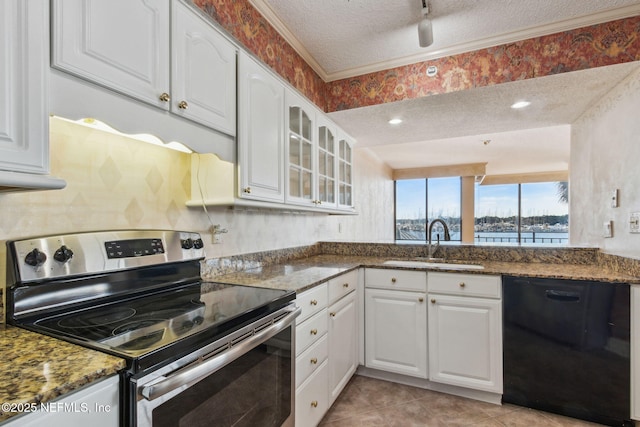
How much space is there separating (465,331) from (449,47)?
6.44 feet

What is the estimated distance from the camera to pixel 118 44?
3.33ft

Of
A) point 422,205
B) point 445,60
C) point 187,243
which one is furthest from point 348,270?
point 422,205

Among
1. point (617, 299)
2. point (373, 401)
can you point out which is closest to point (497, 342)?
point (617, 299)

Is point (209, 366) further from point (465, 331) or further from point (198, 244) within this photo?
point (465, 331)

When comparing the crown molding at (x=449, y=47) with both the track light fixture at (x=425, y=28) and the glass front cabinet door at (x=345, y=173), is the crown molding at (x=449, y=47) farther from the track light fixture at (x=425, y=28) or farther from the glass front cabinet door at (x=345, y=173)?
the glass front cabinet door at (x=345, y=173)

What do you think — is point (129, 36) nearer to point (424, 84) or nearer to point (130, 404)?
point (130, 404)

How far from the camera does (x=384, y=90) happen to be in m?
2.45

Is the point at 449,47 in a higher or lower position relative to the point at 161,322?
higher

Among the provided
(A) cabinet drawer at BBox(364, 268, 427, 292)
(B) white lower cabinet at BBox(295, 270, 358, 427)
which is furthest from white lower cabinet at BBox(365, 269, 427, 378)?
(B) white lower cabinet at BBox(295, 270, 358, 427)

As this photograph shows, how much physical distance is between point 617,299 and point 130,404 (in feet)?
7.62

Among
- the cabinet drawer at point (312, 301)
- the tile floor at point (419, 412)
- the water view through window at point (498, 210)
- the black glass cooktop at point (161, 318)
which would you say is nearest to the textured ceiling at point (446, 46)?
the cabinet drawer at point (312, 301)

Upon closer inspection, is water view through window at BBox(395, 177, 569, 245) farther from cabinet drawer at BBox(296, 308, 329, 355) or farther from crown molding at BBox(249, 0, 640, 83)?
cabinet drawer at BBox(296, 308, 329, 355)

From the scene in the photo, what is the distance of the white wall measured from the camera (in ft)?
6.04

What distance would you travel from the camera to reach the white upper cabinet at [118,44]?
0.89 m
